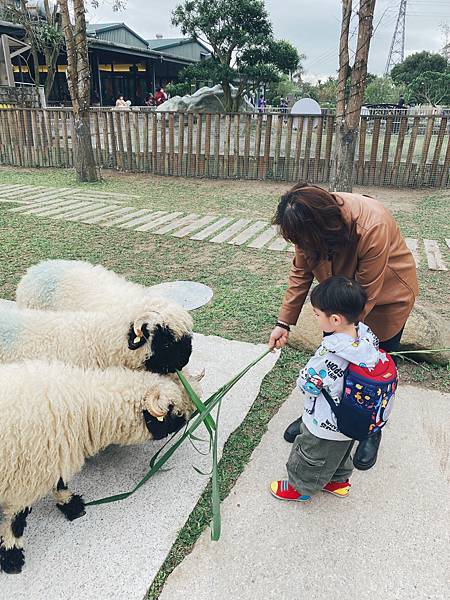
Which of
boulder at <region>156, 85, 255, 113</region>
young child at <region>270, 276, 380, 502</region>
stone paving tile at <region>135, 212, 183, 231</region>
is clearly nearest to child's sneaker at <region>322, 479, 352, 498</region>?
young child at <region>270, 276, 380, 502</region>

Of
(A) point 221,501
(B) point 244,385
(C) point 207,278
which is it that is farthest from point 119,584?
(C) point 207,278

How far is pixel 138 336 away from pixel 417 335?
2.19m

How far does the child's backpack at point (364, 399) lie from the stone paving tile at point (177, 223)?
5.12 metres

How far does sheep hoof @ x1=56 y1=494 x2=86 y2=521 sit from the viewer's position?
2163 mm

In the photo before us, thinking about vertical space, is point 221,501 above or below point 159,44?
below

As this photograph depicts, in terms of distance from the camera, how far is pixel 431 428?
9.29ft

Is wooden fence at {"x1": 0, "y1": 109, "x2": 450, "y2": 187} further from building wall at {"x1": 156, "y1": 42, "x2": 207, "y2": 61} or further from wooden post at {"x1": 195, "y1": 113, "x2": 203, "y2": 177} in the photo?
building wall at {"x1": 156, "y1": 42, "x2": 207, "y2": 61}

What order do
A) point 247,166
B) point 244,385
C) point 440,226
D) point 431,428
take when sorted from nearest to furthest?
point 431,428 < point 244,385 < point 440,226 < point 247,166

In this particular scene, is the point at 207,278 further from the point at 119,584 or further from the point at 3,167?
the point at 3,167

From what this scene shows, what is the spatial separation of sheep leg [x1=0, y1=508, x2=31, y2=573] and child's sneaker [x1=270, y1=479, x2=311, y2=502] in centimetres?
115

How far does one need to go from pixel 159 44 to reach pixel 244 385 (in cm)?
4073

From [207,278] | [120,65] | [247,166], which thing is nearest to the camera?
[207,278]

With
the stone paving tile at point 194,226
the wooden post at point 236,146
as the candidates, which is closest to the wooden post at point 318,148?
the wooden post at point 236,146

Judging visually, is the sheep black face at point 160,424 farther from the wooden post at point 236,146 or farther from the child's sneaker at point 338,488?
the wooden post at point 236,146
